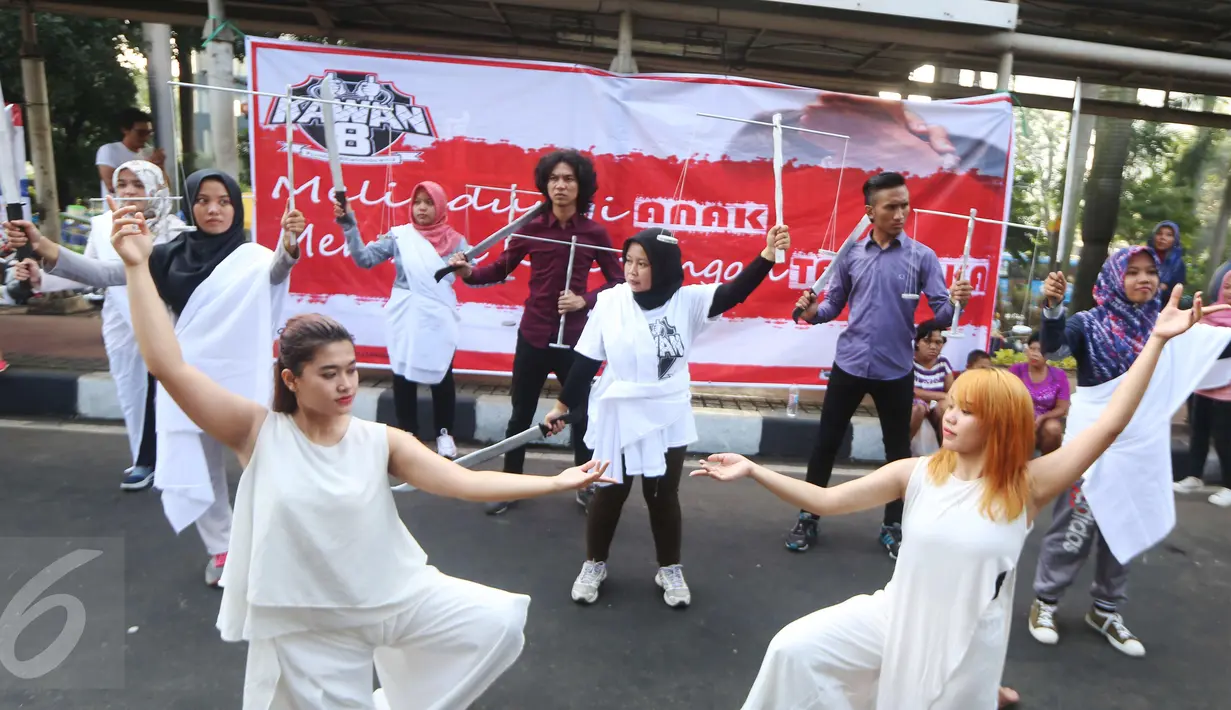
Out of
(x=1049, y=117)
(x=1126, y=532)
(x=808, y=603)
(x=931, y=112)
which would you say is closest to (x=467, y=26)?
(x=931, y=112)

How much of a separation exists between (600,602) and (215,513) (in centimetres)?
166

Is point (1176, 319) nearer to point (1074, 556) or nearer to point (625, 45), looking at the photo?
point (1074, 556)

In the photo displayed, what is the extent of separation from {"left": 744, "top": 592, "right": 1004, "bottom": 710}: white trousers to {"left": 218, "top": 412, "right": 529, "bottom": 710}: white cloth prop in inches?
28.2

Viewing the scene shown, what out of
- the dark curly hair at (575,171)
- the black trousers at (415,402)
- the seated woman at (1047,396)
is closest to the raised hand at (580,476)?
the dark curly hair at (575,171)

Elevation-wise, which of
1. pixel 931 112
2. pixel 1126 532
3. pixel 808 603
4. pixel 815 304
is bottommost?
pixel 808 603

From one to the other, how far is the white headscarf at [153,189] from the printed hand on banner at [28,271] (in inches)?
17.3

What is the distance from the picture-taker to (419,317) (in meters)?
4.72

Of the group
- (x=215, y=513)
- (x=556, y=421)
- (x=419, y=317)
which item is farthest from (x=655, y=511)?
(x=419, y=317)

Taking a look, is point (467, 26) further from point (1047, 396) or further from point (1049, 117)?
point (1049, 117)

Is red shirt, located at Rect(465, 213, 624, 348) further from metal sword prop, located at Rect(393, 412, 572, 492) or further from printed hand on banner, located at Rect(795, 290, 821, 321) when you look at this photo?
metal sword prop, located at Rect(393, 412, 572, 492)

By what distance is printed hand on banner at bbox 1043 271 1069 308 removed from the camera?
124 inches

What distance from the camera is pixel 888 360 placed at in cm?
396

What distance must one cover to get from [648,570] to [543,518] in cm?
76

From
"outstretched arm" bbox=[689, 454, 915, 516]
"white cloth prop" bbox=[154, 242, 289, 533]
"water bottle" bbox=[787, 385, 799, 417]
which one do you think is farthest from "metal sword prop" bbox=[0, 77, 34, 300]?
"water bottle" bbox=[787, 385, 799, 417]
